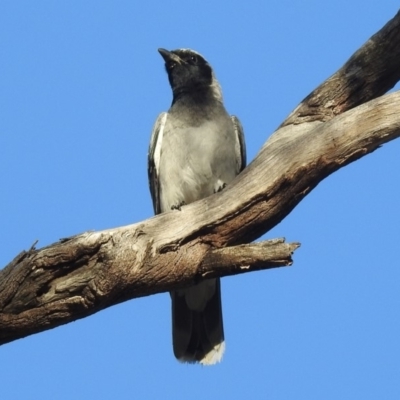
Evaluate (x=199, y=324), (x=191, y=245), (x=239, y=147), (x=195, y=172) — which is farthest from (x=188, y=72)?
(x=191, y=245)

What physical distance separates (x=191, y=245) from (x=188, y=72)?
333cm

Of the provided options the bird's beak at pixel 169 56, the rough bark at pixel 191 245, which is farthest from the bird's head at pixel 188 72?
the rough bark at pixel 191 245

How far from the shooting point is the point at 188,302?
8.09 metres

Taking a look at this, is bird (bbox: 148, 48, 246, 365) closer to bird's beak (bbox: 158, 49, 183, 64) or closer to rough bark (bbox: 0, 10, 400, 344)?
bird's beak (bbox: 158, 49, 183, 64)

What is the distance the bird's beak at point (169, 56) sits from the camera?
902cm

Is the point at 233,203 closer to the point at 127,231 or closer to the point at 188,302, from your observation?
the point at 127,231

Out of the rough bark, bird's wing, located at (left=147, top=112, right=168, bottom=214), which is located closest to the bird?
bird's wing, located at (left=147, top=112, right=168, bottom=214)

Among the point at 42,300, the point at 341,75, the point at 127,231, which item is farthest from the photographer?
the point at 341,75

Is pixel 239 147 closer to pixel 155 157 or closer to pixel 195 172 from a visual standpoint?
pixel 195 172

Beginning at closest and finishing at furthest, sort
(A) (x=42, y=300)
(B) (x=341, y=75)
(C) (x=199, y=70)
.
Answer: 1. (A) (x=42, y=300)
2. (B) (x=341, y=75)
3. (C) (x=199, y=70)

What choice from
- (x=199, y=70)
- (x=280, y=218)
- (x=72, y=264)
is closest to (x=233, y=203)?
(x=280, y=218)

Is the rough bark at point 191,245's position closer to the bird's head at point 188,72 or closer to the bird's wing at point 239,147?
the bird's wing at point 239,147

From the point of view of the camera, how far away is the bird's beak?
29.6 ft

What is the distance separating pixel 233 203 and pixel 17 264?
62.5 inches
